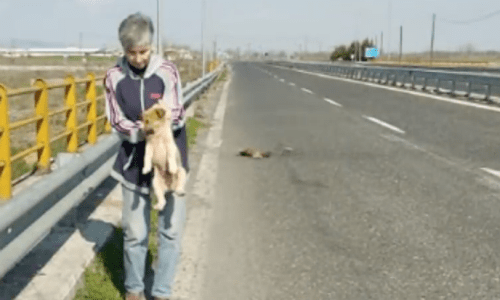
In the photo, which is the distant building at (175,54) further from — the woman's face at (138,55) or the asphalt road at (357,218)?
the woman's face at (138,55)

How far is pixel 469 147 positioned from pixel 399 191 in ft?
13.1

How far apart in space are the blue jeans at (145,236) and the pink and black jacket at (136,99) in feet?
0.50

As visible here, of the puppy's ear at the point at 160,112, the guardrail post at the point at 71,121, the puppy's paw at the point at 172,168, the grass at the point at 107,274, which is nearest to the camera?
the puppy's ear at the point at 160,112

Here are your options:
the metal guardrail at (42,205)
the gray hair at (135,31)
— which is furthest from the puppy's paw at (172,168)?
the metal guardrail at (42,205)

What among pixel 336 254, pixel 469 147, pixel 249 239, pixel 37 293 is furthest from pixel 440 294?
pixel 469 147

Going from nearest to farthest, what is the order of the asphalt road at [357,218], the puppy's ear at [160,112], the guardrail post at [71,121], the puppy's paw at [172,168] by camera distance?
1. the puppy's ear at [160,112]
2. the puppy's paw at [172,168]
3. the asphalt road at [357,218]
4. the guardrail post at [71,121]

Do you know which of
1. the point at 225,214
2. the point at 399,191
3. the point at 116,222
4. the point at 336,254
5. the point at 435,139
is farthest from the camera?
the point at 435,139

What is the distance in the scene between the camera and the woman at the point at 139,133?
10.8ft

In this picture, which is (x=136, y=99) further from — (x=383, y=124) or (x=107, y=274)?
(x=383, y=124)

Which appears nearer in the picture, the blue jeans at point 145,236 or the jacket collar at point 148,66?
the jacket collar at point 148,66

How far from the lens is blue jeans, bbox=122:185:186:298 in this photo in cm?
354

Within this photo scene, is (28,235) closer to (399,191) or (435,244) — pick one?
(435,244)

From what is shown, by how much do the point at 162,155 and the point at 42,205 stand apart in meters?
1.04

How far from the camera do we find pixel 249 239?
5281mm
